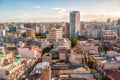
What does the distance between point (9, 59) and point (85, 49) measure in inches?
124

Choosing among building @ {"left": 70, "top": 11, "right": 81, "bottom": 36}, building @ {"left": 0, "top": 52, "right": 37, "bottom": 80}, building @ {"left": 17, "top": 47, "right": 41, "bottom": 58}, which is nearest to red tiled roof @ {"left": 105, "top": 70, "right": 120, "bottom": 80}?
building @ {"left": 0, "top": 52, "right": 37, "bottom": 80}

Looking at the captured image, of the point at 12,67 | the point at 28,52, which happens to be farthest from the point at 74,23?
the point at 12,67

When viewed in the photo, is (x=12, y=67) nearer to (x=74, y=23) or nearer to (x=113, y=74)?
(x=113, y=74)

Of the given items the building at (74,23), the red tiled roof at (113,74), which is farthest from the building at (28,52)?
the building at (74,23)

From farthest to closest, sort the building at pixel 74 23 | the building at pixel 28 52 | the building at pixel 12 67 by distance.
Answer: the building at pixel 74 23, the building at pixel 28 52, the building at pixel 12 67

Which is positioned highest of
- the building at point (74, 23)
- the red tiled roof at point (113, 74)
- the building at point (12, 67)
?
the building at point (74, 23)

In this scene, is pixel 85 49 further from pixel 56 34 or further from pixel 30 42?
pixel 30 42

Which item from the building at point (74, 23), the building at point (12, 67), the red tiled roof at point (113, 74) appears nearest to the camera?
the building at point (12, 67)

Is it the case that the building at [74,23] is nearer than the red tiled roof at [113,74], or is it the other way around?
the red tiled roof at [113,74]

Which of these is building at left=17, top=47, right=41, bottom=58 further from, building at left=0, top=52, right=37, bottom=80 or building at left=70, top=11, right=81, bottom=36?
building at left=70, top=11, right=81, bottom=36

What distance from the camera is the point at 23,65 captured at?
17.9ft

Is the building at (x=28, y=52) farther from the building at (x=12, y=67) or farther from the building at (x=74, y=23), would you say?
the building at (x=74, y=23)

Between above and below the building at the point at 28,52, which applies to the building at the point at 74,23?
above

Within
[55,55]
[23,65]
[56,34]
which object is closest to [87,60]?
[55,55]
